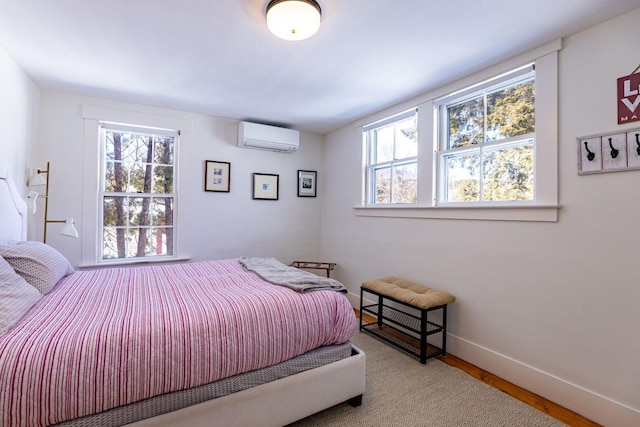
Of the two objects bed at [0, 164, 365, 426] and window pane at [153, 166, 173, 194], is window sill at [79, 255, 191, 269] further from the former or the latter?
bed at [0, 164, 365, 426]

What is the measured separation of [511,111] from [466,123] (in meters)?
0.36

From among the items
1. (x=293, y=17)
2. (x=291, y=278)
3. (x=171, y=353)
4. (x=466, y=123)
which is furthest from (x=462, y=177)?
(x=171, y=353)

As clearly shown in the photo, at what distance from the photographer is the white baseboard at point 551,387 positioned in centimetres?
169

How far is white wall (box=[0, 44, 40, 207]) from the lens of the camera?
7.12 feet

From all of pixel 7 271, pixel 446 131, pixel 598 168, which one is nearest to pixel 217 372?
pixel 7 271

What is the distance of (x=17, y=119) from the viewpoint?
94.3 inches

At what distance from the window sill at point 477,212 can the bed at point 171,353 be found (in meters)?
1.34

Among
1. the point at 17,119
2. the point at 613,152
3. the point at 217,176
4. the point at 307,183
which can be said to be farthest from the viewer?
the point at 307,183

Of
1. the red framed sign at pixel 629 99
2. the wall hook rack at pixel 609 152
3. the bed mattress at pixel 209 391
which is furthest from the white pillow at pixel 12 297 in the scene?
the red framed sign at pixel 629 99

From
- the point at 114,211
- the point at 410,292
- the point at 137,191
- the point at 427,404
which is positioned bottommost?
the point at 427,404

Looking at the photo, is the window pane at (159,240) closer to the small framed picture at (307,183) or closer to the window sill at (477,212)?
the small framed picture at (307,183)

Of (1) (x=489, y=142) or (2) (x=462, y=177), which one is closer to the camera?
(1) (x=489, y=142)

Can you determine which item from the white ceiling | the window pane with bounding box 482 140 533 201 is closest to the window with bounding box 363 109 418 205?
the white ceiling

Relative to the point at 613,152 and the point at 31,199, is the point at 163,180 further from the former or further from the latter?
the point at 613,152
